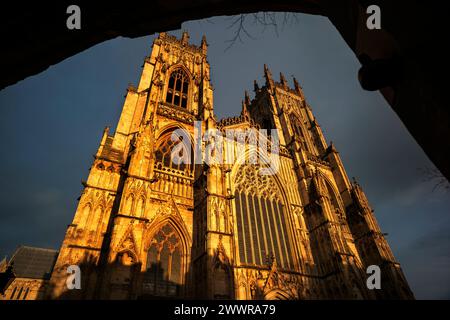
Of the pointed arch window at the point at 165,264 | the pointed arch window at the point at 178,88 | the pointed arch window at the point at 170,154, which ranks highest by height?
the pointed arch window at the point at 178,88

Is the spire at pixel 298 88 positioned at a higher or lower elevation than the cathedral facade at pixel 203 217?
higher

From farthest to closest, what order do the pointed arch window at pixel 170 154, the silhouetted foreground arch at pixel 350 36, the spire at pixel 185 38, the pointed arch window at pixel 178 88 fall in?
the spire at pixel 185 38
the pointed arch window at pixel 178 88
the pointed arch window at pixel 170 154
the silhouetted foreground arch at pixel 350 36

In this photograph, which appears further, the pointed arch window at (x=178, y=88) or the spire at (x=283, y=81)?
the spire at (x=283, y=81)

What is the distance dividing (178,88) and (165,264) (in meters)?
16.6

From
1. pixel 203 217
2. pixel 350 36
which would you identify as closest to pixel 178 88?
pixel 203 217

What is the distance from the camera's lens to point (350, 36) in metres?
1.89

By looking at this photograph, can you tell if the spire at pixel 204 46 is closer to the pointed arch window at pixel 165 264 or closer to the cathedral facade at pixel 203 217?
the cathedral facade at pixel 203 217

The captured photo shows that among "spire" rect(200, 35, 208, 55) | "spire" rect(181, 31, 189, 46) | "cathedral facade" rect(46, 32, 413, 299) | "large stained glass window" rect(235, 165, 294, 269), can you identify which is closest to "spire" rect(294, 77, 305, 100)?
"cathedral facade" rect(46, 32, 413, 299)

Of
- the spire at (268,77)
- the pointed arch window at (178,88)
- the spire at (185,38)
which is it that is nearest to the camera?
the pointed arch window at (178,88)

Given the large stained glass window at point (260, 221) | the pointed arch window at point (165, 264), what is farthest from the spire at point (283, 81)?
the pointed arch window at point (165, 264)

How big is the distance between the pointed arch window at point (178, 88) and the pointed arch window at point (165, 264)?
12498 millimetres

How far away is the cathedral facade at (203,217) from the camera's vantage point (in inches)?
415

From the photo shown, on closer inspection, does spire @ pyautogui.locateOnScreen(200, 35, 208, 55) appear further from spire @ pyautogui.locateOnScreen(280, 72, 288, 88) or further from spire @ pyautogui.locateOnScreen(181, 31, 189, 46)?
spire @ pyautogui.locateOnScreen(280, 72, 288, 88)
